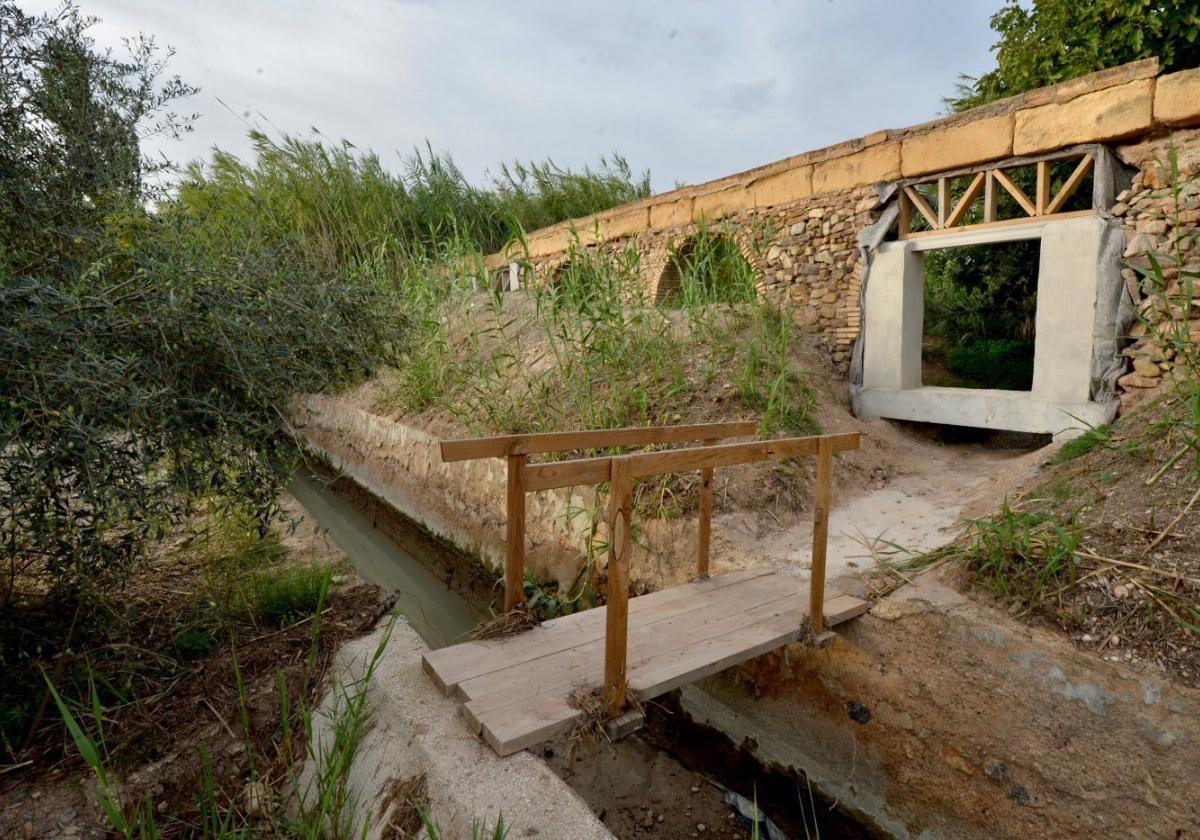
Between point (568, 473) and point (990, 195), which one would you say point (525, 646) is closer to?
point (568, 473)

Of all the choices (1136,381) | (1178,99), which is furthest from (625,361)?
(1178,99)

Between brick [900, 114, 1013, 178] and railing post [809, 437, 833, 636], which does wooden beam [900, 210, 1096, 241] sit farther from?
railing post [809, 437, 833, 636]

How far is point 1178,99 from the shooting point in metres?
4.39

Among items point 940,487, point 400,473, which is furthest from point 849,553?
point 400,473

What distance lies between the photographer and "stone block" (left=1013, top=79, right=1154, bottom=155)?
4.57m

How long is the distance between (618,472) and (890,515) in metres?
2.98

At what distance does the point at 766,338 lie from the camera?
5.99 metres

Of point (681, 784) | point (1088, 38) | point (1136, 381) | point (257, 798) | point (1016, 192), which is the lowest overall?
point (681, 784)

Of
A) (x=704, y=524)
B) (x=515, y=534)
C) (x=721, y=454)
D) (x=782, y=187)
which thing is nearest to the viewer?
(x=721, y=454)

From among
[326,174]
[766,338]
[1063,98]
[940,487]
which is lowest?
[940,487]

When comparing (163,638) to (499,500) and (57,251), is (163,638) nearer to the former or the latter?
(57,251)

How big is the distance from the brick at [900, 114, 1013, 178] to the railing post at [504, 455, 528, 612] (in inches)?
192

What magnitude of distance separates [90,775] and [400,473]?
15.8 feet

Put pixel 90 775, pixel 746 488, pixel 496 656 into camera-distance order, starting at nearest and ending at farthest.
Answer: pixel 90 775, pixel 496 656, pixel 746 488
